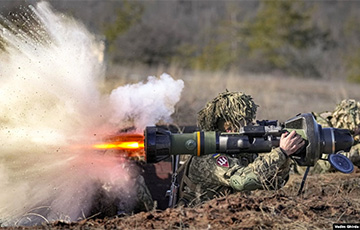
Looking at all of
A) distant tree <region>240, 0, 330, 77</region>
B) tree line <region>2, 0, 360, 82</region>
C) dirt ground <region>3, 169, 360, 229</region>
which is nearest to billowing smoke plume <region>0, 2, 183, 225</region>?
dirt ground <region>3, 169, 360, 229</region>

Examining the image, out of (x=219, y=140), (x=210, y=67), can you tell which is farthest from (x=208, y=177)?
(x=210, y=67)

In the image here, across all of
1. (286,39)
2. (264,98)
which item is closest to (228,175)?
(264,98)

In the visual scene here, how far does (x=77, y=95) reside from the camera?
6.71 meters

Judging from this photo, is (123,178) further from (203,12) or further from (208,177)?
(203,12)

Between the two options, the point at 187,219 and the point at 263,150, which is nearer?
the point at 187,219

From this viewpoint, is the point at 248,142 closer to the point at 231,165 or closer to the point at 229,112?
the point at 231,165

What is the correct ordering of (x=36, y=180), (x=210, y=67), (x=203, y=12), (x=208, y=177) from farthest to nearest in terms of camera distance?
(x=203, y=12)
(x=210, y=67)
(x=36, y=180)
(x=208, y=177)

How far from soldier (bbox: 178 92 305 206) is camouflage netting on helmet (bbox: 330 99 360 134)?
261 centimetres

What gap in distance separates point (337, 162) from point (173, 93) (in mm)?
3034

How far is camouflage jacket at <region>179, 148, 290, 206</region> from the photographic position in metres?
4.62

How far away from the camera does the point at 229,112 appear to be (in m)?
5.16

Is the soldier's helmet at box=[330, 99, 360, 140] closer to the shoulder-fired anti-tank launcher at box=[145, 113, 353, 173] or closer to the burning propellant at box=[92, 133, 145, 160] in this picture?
the shoulder-fired anti-tank launcher at box=[145, 113, 353, 173]

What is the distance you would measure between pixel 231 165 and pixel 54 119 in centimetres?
236

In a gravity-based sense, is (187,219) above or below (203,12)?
below
